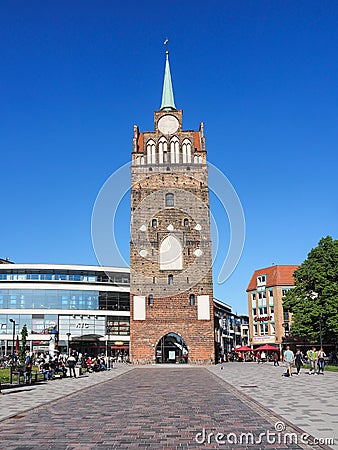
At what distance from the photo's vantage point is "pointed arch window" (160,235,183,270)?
5288cm

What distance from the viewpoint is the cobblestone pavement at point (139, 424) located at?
362 inches

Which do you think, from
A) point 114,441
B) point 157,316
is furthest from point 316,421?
point 157,316

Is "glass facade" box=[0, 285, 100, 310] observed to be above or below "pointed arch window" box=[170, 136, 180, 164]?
below

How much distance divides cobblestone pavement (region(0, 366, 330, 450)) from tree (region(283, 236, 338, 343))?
30.1 meters

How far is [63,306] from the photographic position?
7500 centimetres

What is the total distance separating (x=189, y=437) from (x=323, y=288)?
39.4m

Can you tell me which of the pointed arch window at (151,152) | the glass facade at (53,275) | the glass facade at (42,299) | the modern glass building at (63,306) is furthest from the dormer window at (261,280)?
the pointed arch window at (151,152)

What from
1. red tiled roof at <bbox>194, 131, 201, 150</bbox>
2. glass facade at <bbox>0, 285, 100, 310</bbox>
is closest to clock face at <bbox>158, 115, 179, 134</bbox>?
red tiled roof at <bbox>194, 131, 201, 150</bbox>

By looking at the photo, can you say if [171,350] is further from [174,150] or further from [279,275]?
[279,275]

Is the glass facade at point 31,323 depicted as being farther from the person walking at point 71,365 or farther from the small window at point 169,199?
the person walking at point 71,365

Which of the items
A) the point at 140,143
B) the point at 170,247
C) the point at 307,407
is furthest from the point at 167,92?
the point at 307,407

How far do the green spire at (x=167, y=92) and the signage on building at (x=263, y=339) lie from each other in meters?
35.3

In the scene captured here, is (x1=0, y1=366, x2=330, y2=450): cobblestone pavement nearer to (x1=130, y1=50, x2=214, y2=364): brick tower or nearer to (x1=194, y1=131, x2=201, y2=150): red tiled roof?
(x1=130, y1=50, x2=214, y2=364): brick tower

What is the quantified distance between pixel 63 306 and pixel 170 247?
28.1 metres
